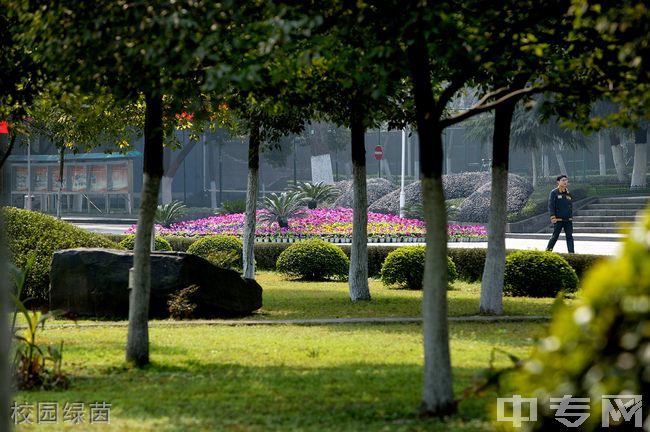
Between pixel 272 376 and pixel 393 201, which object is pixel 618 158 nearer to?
pixel 393 201

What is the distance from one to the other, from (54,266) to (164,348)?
5.20 metres

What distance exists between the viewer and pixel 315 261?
25.4m

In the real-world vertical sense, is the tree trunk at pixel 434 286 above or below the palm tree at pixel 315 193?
below

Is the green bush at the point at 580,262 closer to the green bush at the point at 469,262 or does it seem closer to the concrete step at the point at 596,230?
the green bush at the point at 469,262

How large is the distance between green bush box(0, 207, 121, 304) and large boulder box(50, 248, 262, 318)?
1629 mm

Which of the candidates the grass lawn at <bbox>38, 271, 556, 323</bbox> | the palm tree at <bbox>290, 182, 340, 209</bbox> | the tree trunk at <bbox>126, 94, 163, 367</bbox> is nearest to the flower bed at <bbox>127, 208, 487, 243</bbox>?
the palm tree at <bbox>290, 182, 340, 209</bbox>

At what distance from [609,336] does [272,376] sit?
22.4 ft

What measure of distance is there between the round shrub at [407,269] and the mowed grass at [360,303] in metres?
0.30

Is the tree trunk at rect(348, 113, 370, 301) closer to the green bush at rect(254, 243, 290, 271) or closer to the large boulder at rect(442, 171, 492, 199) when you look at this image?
the green bush at rect(254, 243, 290, 271)

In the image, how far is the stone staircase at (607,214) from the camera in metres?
42.0

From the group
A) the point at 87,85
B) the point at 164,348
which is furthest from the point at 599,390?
the point at 164,348

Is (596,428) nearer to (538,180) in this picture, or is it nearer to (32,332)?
(32,332)

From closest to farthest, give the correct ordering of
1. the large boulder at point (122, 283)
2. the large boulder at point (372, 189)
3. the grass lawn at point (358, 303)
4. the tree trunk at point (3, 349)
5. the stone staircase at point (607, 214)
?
the tree trunk at point (3, 349), the large boulder at point (122, 283), the grass lawn at point (358, 303), the stone staircase at point (607, 214), the large boulder at point (372, 189)

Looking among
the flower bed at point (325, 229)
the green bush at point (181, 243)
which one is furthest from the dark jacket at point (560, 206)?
the flower bed at point (325, 229)
